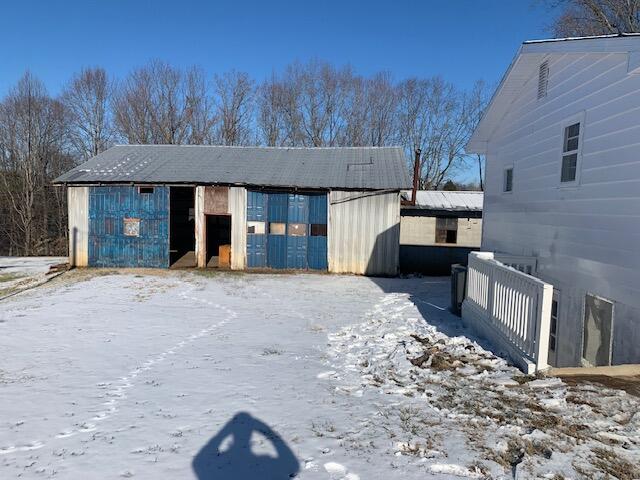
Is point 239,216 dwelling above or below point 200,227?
above

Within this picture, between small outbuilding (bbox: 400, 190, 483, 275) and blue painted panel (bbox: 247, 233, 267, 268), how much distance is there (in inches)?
249

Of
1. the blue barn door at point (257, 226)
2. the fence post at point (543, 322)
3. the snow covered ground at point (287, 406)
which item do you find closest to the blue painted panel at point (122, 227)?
the blue barn door at point (257, 226)

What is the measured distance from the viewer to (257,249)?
16562 millimetres

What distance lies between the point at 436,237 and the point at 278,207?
764cm

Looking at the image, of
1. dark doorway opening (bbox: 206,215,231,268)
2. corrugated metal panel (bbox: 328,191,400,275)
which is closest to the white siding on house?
corrugated metal panel (bbox: 328,191,400,275)

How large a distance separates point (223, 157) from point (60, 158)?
2420 centimetres

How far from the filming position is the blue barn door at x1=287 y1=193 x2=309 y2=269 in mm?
16422

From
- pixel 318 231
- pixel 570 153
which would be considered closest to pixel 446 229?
pixel 318 231

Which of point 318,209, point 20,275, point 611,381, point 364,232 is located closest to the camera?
point 611,381

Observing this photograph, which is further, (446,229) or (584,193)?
(446,229)

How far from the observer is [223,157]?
62.5 feet

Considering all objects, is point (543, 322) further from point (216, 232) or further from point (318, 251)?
point (216, 232)

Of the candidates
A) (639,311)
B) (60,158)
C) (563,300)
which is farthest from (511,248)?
(60,158)

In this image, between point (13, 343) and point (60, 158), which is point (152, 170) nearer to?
point (13, 343)
